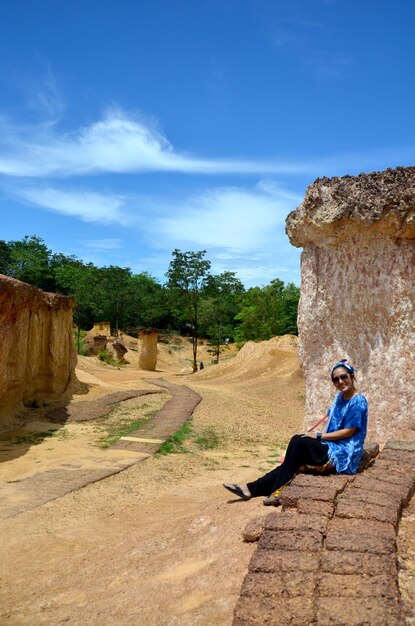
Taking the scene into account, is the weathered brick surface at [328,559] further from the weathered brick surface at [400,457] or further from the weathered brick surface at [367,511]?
the weathered brick surface at [400,457]

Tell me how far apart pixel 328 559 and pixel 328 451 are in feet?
5.08

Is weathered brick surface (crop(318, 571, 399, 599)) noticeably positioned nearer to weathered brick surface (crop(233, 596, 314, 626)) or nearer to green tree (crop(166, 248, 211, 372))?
weathered brick surface (crop(233, 596, 314, 626))

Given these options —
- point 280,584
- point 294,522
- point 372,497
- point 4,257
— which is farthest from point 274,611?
point 4,257

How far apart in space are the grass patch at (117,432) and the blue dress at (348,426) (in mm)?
5275

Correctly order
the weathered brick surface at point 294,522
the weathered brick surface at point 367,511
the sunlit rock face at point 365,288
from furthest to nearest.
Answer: the sunlit rock face at point 365,288
the weathered brick surface at point 367,511
the weathered brick surface at point 294,522

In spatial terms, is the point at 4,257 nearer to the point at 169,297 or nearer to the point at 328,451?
the point at 169,297

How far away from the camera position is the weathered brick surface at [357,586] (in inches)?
99.3

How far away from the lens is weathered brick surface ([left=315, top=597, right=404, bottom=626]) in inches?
91.5

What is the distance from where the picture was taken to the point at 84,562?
418cm

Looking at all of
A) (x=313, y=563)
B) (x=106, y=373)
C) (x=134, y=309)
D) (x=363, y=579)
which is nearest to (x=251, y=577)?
(x=313, y=563)

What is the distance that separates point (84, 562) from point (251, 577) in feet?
6.56

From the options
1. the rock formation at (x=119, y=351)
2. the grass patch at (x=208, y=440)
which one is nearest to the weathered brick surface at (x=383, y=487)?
the grass patch at (x=208, y=440)

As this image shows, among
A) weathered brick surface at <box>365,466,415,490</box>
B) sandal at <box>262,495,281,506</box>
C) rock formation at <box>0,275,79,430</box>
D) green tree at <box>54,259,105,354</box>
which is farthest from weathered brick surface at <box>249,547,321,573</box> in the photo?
green tree at <box>54,259,105,354</box>

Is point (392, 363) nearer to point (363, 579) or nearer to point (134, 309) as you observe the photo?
point (363, 579)
